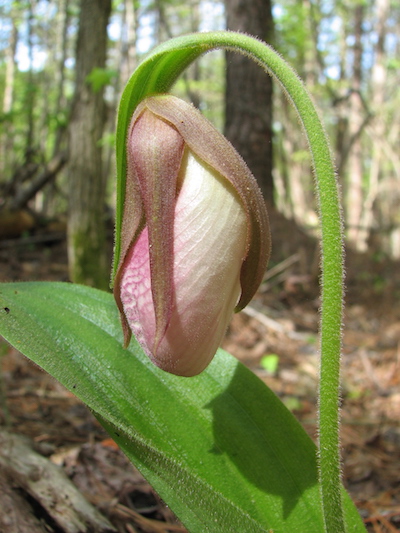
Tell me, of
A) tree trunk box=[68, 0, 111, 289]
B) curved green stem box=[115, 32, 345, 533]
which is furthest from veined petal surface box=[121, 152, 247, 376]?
tree trunk box=[68, 0, 111, 289]

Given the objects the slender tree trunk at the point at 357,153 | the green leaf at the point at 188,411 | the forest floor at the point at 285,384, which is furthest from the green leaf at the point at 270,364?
the slender tree trunk at the point at 357,153

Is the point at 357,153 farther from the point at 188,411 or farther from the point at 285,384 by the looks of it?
the point at 188,411

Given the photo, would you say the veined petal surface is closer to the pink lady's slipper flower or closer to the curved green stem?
the pink lady's slipper flower

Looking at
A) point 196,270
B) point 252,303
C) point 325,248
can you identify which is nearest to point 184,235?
point 196,270

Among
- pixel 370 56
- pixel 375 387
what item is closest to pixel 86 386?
pixel 375 387

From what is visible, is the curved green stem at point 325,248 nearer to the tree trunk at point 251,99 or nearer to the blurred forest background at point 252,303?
the blurred forest background at point 252,303

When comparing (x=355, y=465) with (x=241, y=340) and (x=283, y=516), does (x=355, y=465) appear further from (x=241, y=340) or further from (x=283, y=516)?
(x=241, y=340)
